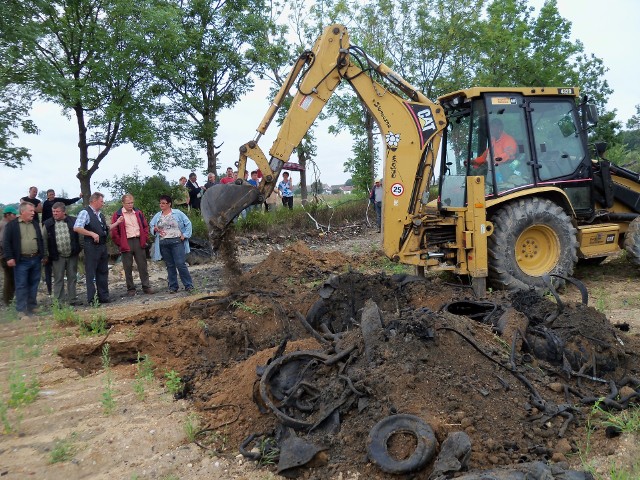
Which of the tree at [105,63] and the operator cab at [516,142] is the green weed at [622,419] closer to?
the operator cab at [516,142]

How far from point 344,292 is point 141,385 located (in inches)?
108

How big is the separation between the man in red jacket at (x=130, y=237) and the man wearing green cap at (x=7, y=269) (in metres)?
1.55

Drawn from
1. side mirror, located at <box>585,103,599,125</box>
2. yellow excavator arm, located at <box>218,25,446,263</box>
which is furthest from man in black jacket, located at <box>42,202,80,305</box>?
side mirror, located at <box>585,103,599,125</box>

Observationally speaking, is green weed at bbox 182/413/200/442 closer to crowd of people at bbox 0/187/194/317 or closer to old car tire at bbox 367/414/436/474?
old car tire at bbox 367/414/436/474

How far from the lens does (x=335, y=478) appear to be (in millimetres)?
3295

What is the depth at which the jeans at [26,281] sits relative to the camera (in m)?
8.28

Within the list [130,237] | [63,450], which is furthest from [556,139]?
[63,450]

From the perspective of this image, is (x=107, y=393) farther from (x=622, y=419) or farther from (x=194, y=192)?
(x=194, y=192)

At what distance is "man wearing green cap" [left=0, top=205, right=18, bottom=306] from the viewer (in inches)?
338

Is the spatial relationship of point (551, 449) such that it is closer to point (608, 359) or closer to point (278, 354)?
point (608, 359)

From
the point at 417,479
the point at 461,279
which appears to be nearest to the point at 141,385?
the point at 417,479

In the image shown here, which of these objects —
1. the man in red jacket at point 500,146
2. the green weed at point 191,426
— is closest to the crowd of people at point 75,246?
the man in red jacket at point 500,146

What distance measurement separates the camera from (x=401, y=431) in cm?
337

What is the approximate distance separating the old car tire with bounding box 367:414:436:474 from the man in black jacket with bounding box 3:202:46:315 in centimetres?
681
